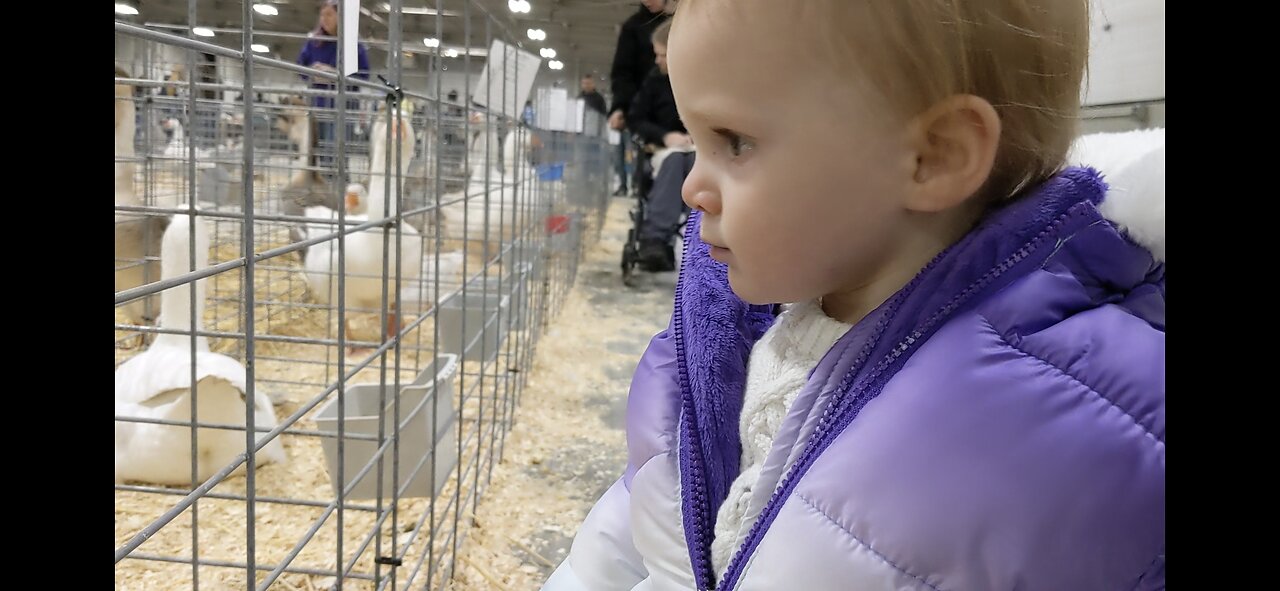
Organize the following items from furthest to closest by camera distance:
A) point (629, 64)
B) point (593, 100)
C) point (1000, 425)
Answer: point (593, 100), point (629, 64), point (1000, 425)

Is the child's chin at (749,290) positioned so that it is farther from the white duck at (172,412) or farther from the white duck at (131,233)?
the white duck at (131,233)

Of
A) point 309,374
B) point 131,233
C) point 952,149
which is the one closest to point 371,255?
point 309,374

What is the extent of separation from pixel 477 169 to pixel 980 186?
13.0ft

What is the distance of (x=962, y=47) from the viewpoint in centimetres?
41

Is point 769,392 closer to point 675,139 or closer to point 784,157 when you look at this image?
point 784,157

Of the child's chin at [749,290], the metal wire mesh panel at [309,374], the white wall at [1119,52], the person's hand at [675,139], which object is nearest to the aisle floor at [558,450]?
the metal wire mesh panel at [309,374]

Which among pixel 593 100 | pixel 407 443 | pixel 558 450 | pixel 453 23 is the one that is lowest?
pixel 558 450

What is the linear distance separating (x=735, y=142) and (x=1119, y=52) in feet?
1.05

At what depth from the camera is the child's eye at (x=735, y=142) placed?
0.45 m

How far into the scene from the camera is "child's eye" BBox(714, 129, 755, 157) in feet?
1.49

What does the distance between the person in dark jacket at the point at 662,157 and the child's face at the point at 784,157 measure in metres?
1.92

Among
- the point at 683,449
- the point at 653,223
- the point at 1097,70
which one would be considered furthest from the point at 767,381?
the point at 653,223

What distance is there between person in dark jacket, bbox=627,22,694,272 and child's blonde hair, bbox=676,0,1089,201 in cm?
195
